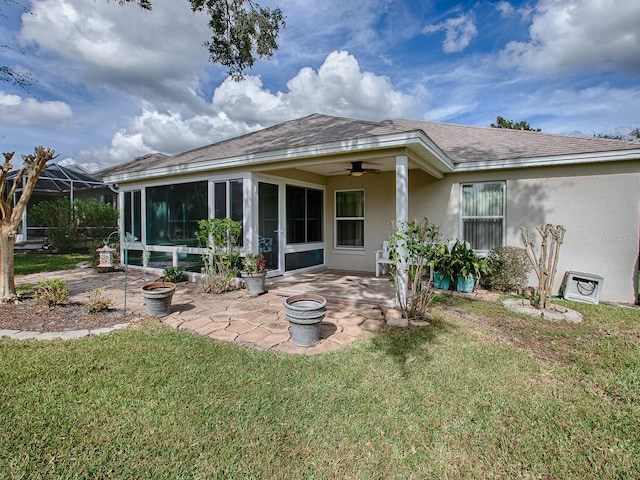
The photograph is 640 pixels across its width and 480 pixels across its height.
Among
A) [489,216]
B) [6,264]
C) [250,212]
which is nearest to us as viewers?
[6,264]

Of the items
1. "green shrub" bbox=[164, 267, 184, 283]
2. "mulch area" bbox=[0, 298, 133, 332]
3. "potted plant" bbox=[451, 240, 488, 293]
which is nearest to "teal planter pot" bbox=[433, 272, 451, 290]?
"potted plant" bbox=[451, 240, 488, 293]

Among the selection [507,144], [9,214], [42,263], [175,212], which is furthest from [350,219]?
[42,263]

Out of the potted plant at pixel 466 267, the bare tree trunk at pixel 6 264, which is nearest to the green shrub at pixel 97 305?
the bare tree trunk at pixel 6 264

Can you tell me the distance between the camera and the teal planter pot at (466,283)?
6.58 metres

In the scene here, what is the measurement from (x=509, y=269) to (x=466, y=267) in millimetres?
1003

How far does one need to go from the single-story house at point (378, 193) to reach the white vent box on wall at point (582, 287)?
1.31 feet

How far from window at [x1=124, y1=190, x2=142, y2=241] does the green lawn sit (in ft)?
19.5

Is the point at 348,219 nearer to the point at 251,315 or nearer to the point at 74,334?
the point at 251,315

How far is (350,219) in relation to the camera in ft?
30.6

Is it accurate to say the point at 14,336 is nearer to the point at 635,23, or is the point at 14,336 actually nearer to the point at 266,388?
the point at 266,388

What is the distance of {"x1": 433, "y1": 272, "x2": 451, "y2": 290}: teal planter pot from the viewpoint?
6923 mm

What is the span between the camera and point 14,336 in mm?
4062

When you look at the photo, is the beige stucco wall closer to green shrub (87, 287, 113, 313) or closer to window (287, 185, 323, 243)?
window (287, 185, 323, 243)

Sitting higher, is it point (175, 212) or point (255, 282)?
point (175, 212)
